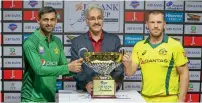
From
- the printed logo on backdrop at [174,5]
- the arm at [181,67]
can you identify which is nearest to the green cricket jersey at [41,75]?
the arm at [181,67]

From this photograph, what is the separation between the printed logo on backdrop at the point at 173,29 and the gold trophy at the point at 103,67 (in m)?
1.67

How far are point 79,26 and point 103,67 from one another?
5.23 feet

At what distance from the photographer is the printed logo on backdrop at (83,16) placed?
388 cm

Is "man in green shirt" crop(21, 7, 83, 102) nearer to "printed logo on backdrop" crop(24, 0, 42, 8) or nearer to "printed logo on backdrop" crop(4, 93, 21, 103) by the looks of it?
"printed logo on backdrop" crop(24, 0, 42, 8)

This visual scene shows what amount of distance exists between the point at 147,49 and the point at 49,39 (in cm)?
74

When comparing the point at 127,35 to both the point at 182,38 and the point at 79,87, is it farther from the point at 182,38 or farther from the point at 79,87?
the point at 79,87

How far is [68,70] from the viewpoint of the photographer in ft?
8.05

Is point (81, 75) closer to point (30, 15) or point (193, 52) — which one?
point (30, 15)

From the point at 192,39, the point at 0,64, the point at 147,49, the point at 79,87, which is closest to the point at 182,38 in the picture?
the point at 192,39

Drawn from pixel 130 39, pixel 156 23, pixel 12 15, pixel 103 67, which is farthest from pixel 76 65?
pixel 12 15

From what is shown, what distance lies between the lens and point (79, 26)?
12.7 ft

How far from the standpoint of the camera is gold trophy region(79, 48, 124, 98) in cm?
231

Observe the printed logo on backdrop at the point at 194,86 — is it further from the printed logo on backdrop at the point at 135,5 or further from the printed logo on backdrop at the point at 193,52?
the printed logo on backdrop at the point at 135,5

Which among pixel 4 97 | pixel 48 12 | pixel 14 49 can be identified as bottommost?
pixel 4 97
